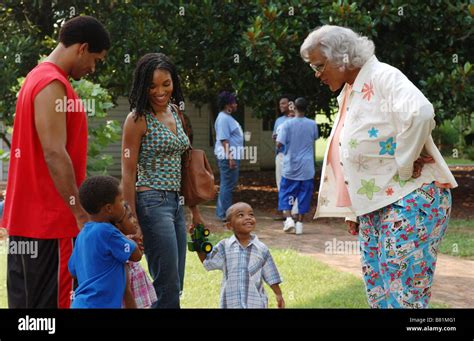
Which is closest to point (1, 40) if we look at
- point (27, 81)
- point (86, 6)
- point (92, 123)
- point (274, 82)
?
point (86, 6)

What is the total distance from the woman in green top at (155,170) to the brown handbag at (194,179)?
5.8 inches

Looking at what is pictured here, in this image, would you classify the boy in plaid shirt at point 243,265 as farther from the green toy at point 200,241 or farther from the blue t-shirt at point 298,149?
the blue t-shirt at point 298,149

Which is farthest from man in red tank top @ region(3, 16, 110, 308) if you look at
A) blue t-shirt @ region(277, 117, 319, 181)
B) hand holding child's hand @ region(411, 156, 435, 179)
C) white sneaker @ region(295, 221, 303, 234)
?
blue t-shirt @ region(277, 117, 319, 181)

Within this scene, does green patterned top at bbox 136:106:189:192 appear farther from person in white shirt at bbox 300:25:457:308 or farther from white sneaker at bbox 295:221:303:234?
white sneaker at bbox 295:221:303:234

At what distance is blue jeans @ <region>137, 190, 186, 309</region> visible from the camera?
472 centimetres

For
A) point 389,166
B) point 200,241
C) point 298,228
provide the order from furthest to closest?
point 298,228, point 200,241, point 389,166

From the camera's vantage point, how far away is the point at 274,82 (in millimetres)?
13406

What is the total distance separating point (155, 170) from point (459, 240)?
660 centimetres

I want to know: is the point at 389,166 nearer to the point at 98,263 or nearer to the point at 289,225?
the point at 98,263

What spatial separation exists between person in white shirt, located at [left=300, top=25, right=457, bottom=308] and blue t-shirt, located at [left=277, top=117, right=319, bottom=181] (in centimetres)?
691

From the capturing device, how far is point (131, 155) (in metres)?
4.66

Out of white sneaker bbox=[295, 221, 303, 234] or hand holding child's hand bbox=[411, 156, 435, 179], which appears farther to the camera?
white sneaker bbox=[295, 221, 303, 234]

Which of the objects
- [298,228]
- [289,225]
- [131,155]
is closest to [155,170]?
[131,155]


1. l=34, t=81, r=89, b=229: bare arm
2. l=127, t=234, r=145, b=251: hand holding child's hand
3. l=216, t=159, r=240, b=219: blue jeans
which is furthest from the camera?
l=216, t=159, r=240, b=219: blue jeans
